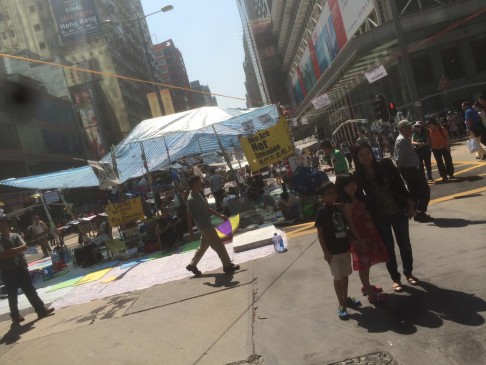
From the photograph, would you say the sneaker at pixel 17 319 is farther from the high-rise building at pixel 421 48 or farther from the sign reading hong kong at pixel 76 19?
the sign reading hong kong at pixel 76 19

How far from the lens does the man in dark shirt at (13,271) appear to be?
7.50m

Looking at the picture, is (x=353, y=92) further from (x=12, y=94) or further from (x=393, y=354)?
(x=393, y=354)

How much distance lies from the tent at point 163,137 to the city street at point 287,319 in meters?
6.78

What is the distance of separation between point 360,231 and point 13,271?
5.96 metres

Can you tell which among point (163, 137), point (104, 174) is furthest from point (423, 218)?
point (163, 137)

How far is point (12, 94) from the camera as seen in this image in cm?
4281

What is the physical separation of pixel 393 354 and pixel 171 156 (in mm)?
12751

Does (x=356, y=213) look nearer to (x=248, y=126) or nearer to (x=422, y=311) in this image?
(x=422, y=311)

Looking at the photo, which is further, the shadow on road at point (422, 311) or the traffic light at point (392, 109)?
the traffic light at point (392, 109)

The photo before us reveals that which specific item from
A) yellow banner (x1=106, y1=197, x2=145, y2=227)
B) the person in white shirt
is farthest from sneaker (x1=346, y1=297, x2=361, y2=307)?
the person in white shirt

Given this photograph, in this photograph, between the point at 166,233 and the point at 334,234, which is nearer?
the point at 334,234

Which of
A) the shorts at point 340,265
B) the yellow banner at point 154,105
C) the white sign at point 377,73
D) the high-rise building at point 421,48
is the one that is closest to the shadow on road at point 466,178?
the shorts at point 340,265

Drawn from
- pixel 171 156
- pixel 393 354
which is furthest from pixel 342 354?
pixel 171 156

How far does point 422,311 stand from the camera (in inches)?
170
